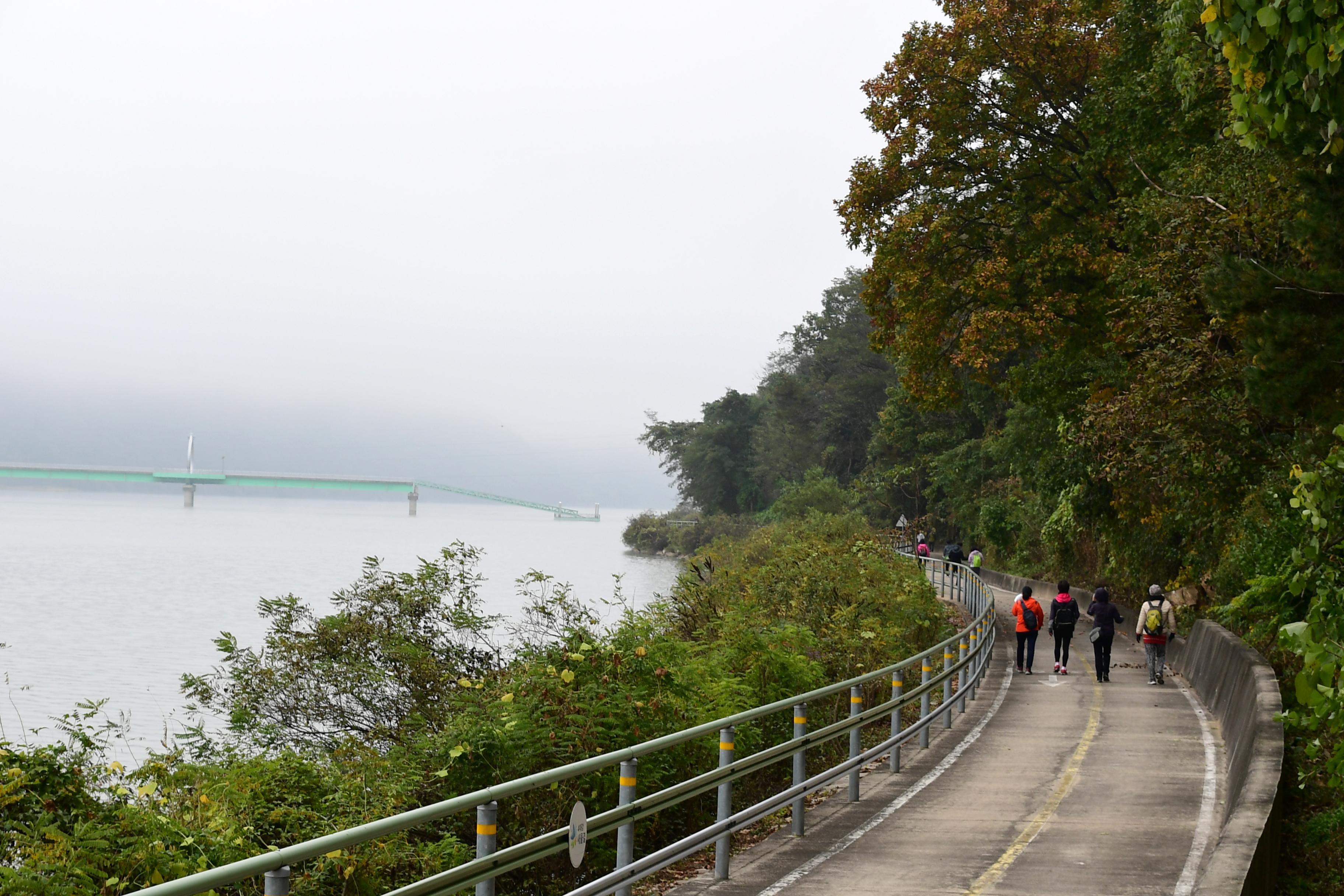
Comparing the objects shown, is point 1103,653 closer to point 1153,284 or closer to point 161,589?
point 1153,284

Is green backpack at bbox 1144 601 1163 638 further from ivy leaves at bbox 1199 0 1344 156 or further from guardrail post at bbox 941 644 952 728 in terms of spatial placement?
ivy leaves at bbox 1199 0 1344 156

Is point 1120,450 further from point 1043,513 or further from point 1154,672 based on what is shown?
point 1043,513

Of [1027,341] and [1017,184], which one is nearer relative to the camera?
[1027,341]

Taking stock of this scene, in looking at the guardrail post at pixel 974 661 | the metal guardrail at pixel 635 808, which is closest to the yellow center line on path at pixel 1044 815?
the metal guardrail at pixel 635 808

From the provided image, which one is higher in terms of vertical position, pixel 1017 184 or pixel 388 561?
pixel 1017 184

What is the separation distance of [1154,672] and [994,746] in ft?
26.5

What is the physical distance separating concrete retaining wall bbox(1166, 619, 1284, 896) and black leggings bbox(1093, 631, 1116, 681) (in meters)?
1.51

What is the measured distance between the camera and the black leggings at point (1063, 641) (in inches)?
912

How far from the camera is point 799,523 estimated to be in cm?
4928

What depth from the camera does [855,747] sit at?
480 inches

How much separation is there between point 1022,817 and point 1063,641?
12742 mm

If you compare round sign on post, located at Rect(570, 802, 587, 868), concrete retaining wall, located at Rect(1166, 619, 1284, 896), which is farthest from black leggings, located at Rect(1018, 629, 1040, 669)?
round sign on post, located at Rect(570, 802, 587, 868)

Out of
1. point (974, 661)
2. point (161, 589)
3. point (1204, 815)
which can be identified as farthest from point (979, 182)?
point (161, 589)

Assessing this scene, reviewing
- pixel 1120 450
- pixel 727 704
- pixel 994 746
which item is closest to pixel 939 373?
pixel 1120 450
